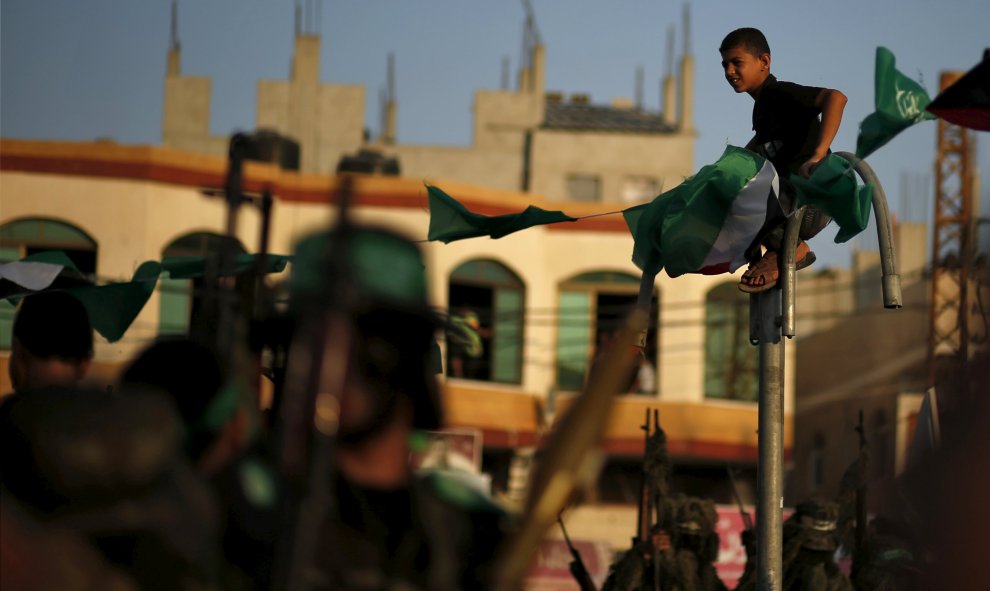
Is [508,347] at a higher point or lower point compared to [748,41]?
lower

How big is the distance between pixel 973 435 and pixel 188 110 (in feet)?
117

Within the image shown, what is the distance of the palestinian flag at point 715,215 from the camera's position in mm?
5461

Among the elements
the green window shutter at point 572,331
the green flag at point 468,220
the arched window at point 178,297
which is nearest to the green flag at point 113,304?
the green flag at point 468,220

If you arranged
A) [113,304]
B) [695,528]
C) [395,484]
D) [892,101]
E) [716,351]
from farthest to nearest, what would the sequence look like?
[716,351]
[695,528]
[113,304]
[892,101]
[395,484]

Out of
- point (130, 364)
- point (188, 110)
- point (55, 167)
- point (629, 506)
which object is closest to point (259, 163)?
point (55, 167)

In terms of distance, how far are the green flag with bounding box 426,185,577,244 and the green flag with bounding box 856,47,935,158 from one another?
1.36 m

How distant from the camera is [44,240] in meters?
26.4

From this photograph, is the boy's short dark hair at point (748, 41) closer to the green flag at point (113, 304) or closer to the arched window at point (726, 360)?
the green flag at point (113, 304)

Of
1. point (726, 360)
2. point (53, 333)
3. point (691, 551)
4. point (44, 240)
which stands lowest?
point (691, 551)

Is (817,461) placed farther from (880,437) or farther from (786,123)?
(786,123)

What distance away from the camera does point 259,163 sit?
23.8 m

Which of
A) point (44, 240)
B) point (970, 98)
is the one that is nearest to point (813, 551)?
point (970, 98)

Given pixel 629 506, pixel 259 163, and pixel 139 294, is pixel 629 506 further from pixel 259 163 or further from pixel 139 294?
pixel 139 294

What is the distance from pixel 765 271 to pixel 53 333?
2496mm
